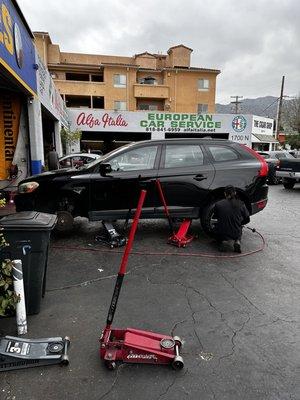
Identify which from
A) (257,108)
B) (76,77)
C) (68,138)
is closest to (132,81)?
(76,77)

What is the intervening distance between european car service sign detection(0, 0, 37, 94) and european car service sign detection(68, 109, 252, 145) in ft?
53.8

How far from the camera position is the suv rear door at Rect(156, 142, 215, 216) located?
5871 millimetres

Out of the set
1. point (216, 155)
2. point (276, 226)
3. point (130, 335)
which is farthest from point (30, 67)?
point (130, 335)

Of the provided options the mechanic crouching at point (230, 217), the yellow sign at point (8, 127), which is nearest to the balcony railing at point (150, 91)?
the yellow sign at point (8, 127)

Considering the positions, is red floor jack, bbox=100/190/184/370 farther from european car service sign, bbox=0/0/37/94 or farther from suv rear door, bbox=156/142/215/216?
european car service sign, bbox=0/0/37/94

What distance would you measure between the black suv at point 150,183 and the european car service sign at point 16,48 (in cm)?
254

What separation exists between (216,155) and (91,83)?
3721 cm

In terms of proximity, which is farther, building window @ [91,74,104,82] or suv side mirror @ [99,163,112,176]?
building window @ [91,74,104,82]

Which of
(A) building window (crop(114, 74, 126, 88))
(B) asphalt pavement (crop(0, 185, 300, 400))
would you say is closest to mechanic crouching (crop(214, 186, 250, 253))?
(B) asphalt pavement (crop(0, 185, 300, 400))

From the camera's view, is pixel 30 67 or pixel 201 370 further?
pixel 30 67

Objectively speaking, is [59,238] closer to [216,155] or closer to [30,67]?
[216,155]

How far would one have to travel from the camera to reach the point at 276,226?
7410 mm

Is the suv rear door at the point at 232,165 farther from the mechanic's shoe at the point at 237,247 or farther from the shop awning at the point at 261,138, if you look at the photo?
the shop awning at the point at 261,138

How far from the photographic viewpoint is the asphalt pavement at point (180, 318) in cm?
246
